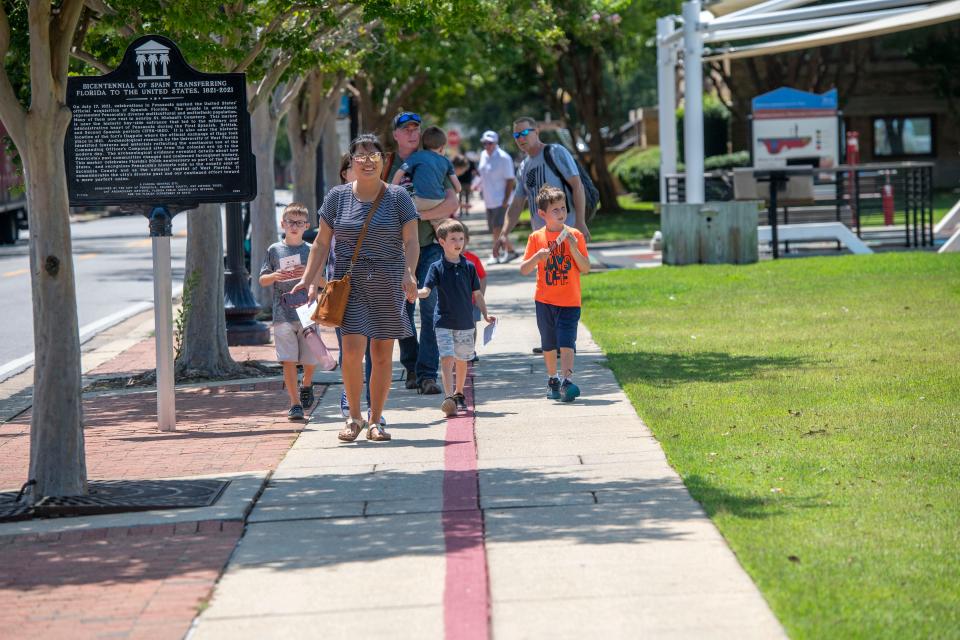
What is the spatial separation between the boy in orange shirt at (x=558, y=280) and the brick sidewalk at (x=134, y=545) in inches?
68.5

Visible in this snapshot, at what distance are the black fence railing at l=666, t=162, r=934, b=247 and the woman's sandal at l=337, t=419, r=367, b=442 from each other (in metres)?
12.5

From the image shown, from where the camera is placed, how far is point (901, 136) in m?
46.7

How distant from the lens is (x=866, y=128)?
1827 inches

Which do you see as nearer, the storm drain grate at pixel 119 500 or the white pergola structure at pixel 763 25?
the storm drain grate at pixel 119 500

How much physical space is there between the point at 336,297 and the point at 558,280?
192 cm

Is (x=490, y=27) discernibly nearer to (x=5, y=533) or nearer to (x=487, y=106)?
(x=5, y=533)

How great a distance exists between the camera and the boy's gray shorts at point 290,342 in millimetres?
9375

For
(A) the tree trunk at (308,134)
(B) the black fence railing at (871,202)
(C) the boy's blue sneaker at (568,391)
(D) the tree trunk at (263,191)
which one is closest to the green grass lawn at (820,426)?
(C) the boy's blue sneaker at (568,391)

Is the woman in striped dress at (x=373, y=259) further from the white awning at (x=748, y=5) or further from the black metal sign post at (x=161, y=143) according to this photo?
the white awning at (x=748, y=5)

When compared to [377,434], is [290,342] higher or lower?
higher

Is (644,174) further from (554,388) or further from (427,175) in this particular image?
(554,388)

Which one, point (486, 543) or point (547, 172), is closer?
point (486, 543)

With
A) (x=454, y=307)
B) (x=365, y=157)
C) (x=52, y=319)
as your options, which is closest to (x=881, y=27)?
(x=454, y=307)

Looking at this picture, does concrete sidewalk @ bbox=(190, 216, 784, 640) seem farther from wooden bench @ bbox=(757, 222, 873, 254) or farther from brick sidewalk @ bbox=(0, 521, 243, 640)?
wooden bench @ bbox=(757, 222, 873, 254)
